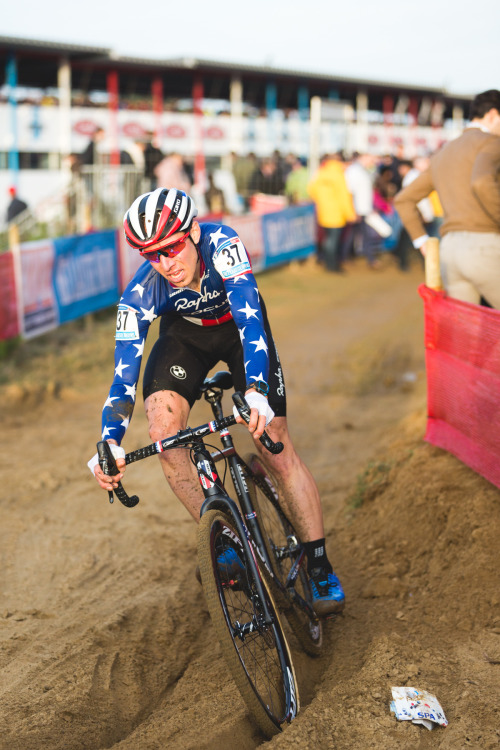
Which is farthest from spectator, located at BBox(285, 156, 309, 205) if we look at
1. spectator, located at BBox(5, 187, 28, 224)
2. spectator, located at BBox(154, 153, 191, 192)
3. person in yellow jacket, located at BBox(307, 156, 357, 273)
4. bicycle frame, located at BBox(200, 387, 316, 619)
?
bicycle frame, located at BBox(200, 387, 316, 619)

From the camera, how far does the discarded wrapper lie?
3.04m

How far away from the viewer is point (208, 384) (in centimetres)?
380

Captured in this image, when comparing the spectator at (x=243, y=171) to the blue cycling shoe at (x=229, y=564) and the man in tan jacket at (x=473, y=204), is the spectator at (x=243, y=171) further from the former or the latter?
the blue cycling shoe at (x=229, y=564)

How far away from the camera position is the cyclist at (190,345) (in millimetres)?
3449

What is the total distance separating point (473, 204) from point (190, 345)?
235 cm

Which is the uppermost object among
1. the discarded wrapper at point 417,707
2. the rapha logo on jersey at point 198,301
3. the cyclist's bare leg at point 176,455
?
the rapha logo on jersey at point 198,301

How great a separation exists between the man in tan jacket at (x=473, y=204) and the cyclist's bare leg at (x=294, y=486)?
78.7 inches

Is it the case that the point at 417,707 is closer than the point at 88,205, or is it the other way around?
the point at 417,707

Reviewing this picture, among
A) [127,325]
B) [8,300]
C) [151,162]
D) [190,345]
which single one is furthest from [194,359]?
[151,162]

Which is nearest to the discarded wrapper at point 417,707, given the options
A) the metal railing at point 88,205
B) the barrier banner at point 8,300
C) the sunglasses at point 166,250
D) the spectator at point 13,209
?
the sunglasses at point 166,250

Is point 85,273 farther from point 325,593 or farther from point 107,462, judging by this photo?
point 107,462

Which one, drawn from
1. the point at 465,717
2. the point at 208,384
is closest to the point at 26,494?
the point at 208,384

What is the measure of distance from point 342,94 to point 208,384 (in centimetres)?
3133

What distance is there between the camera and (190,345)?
13.0 feet
